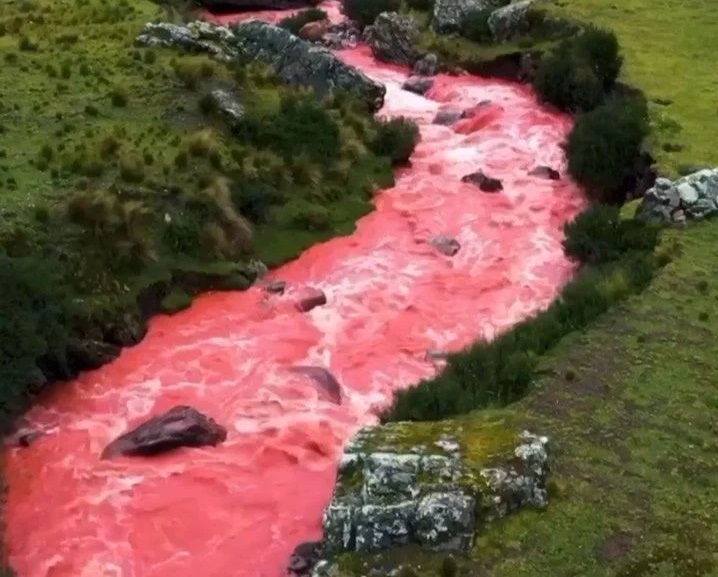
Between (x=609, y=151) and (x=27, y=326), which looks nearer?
(x=27, y=326)

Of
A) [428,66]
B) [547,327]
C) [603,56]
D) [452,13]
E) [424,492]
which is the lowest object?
[428,66]

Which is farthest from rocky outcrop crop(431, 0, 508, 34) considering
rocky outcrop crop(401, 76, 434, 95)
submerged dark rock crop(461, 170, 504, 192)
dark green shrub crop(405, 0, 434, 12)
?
submerged dark rock crop(461, 170, 504, 192)

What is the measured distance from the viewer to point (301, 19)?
150 ft

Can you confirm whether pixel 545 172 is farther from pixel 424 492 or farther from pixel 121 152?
pixel 424 492

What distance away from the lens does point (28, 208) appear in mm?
23094

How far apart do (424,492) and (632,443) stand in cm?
386

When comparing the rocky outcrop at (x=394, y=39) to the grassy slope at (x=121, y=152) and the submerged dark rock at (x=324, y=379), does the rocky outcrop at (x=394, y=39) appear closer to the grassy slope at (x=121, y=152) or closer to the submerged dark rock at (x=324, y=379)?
the grassy slope at (x=121, y=152)

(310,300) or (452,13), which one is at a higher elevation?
(452,13)

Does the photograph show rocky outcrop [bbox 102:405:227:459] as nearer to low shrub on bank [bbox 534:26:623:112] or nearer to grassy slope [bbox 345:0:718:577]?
grassy slope [bbox 345:0:718:577]

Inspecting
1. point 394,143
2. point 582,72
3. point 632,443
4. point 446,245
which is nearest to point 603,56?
point 582,72

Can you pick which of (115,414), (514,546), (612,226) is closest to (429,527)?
(514,546)

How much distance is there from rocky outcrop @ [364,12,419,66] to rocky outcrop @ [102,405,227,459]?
25.3 m

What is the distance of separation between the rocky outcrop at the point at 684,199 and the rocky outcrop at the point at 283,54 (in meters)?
12.8

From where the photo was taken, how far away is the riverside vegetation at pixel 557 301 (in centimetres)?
1415
